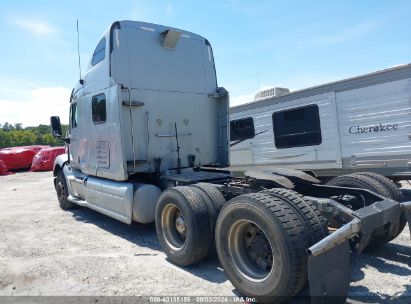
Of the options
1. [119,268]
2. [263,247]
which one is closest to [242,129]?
[119,268]

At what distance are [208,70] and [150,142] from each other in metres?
1.89

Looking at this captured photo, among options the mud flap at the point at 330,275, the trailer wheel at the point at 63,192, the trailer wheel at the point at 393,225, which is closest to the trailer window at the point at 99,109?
the trailer wheel at the point at 63,192

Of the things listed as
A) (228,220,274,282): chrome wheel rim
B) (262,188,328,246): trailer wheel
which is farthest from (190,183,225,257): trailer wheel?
(262,188,328,246): trailer wheel

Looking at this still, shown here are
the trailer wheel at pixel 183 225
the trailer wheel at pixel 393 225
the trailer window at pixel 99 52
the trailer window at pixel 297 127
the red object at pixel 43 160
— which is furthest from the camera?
the red object at pixel 43 160

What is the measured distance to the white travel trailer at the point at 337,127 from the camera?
6641 mm

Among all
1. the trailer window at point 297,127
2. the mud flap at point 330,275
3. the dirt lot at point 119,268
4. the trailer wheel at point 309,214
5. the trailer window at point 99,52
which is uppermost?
the trailer window at point 99,52

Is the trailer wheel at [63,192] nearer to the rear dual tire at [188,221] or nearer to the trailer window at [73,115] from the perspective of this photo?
the trailer window at [73,115]

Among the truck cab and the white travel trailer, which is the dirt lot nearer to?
the truck cab

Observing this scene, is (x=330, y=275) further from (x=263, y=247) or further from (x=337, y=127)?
(x=337, y=127)

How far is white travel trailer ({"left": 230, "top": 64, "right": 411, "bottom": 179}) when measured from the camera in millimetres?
6641

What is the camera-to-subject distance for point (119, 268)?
469cm

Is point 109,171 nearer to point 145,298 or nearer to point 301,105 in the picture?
point 145,298

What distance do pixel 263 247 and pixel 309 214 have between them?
0.57m

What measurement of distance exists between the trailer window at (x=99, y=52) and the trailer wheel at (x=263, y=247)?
3914 millimetres
